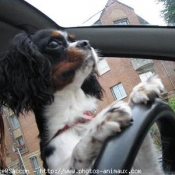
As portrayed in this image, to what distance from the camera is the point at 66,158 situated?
1.36 meters

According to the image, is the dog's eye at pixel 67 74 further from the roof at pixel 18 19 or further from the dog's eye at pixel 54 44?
the roof at pixel 18 19

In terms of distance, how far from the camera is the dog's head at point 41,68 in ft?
5.82

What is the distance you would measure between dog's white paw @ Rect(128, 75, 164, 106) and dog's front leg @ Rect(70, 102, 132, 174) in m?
0.05

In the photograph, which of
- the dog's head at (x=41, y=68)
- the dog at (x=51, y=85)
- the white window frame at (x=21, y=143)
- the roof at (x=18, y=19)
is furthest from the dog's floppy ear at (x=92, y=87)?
the white window frame at (x=21, y=143)

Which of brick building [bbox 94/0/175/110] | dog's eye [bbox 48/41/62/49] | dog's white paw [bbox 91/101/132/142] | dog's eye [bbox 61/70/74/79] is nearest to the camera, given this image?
dog's white paw [bbox 91/101/132/142]

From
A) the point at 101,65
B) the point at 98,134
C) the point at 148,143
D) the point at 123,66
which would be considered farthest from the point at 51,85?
the point at 123,66

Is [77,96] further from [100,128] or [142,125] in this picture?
[142,125]

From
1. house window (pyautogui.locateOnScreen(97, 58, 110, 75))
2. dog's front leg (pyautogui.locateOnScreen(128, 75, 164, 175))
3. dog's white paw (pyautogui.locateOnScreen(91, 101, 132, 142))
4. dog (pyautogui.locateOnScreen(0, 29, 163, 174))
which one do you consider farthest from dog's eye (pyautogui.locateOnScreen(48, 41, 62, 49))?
dog's white paw (pyautogui.locateOnScreen(91, 101, 132, 142))

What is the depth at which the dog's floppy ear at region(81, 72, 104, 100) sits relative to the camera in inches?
81.8

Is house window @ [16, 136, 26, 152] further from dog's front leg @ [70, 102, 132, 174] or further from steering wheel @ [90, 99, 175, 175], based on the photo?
steering wheel @ [90, 99, 175, 175]

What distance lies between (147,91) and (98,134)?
0.69 feet

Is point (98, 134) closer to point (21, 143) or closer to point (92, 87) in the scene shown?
point (92, 87)

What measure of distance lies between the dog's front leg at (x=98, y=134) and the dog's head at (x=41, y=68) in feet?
2.18

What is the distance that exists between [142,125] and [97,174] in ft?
0.64
